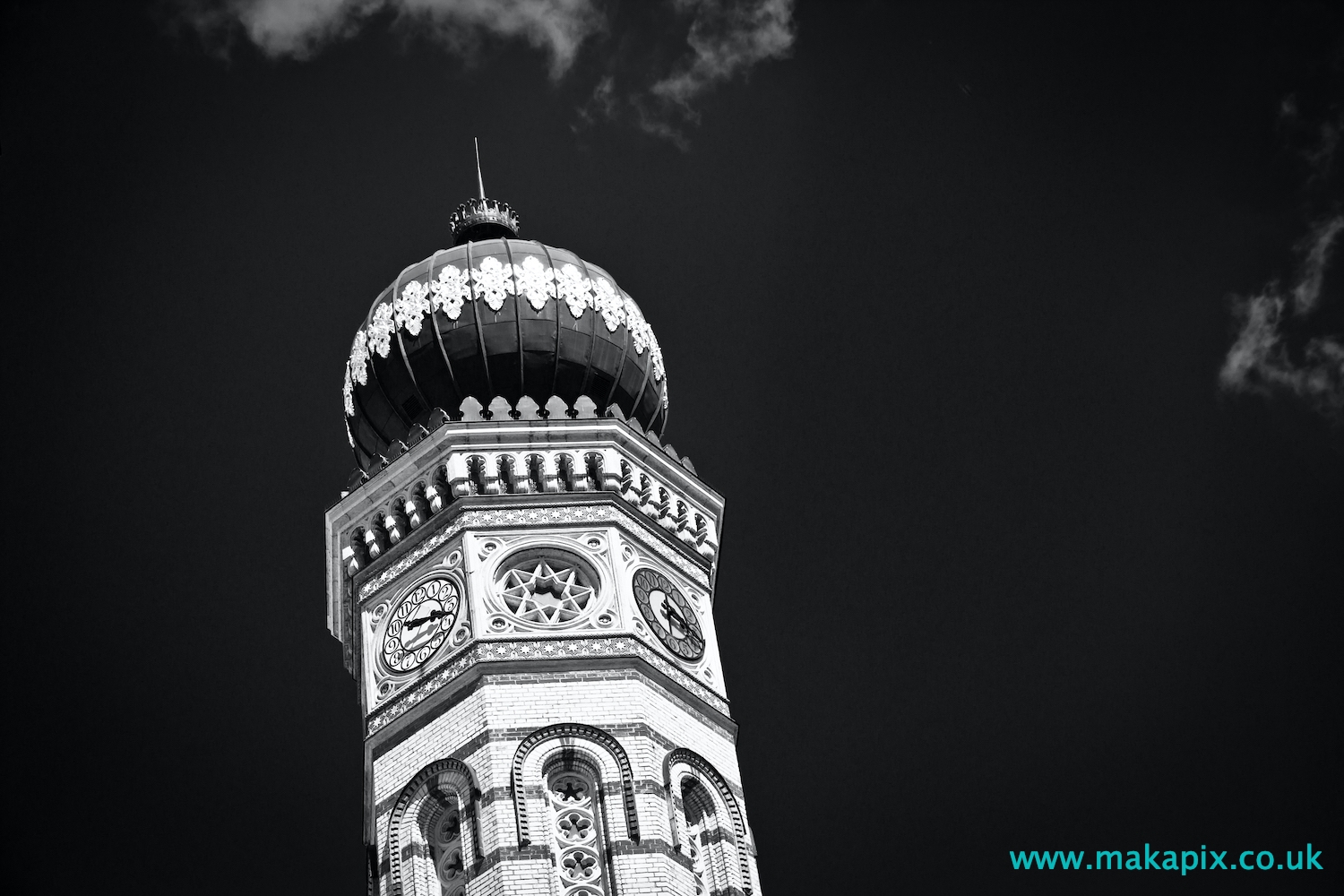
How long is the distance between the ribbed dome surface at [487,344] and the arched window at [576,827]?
16.7 feet

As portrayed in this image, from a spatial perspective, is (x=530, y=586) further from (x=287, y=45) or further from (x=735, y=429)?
(x=287, y=45)

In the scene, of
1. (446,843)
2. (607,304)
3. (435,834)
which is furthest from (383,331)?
(446,843)

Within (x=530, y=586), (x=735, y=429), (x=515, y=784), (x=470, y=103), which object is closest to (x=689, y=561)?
(x=530, y=586)

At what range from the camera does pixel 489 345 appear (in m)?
32.1

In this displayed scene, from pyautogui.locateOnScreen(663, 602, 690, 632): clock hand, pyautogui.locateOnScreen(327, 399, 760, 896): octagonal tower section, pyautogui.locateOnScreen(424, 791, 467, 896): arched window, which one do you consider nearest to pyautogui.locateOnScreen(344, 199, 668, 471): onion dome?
pyautogui.locateOnScreen(327, 399, 760, 896): octagonal tower section

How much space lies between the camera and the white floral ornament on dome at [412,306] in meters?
32.2

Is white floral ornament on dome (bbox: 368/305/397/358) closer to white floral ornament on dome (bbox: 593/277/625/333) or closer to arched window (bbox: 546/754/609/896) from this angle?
white floral ornament on dome (bbox: 593/277/625/333)

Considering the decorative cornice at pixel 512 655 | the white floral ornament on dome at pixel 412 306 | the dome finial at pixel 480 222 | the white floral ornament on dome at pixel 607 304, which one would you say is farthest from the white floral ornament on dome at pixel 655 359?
the decorative cornice at pixel 512 655

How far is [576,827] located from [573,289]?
6.98 metres

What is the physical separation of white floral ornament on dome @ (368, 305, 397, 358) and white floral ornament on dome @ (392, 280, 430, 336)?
104mm

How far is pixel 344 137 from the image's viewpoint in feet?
135

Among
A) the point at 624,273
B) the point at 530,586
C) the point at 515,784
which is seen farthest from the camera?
the point at 624,273

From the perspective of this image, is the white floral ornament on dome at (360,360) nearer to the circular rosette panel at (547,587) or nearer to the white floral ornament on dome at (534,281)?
the white floral ornament on dome at (534,281)

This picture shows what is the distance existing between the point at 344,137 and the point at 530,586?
12.6 m
